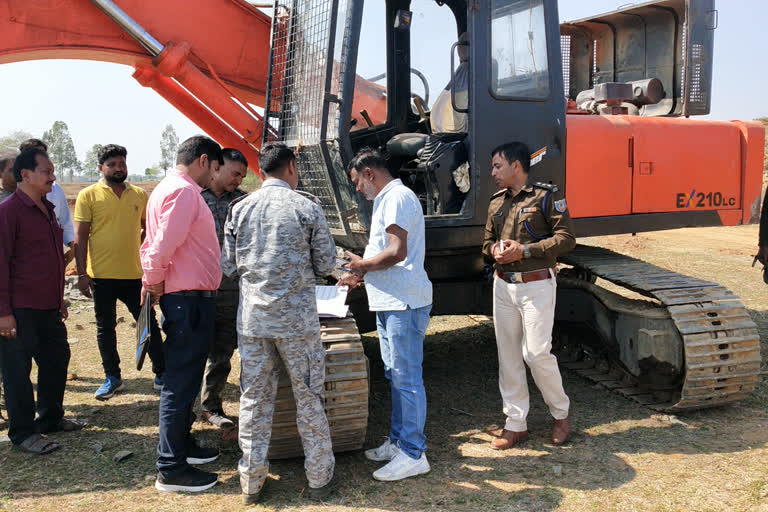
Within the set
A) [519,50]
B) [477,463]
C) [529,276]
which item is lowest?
[477,463]

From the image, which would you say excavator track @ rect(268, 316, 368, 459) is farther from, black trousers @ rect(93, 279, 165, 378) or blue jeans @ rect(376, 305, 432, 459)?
black trousers @ rect(93, 279, 165, 378)

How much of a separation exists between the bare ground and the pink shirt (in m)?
1.18

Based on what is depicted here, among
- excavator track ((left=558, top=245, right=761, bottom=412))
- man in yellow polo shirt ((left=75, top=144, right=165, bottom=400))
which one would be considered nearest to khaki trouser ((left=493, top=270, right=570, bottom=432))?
excavator track ((left=558, top=245, right=761, bottom=412))

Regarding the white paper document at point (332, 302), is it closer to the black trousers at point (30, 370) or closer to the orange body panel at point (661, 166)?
the black trousers at point (30, 370)

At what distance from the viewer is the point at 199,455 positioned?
4102mm

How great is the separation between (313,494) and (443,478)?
0.75 meters

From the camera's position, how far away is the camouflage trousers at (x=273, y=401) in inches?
135

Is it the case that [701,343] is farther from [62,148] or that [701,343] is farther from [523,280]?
[62,148]

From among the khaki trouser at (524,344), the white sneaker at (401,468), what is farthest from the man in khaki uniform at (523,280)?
the white sneaker at (401,468)

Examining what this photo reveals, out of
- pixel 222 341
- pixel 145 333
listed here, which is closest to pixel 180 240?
pixel 145 333

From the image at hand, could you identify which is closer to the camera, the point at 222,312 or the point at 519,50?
the point at 222,312

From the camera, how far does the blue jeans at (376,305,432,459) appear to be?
375 cm

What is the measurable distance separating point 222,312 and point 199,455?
93 centimetres

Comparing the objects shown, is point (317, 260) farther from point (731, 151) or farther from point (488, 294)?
point (731, 151)
